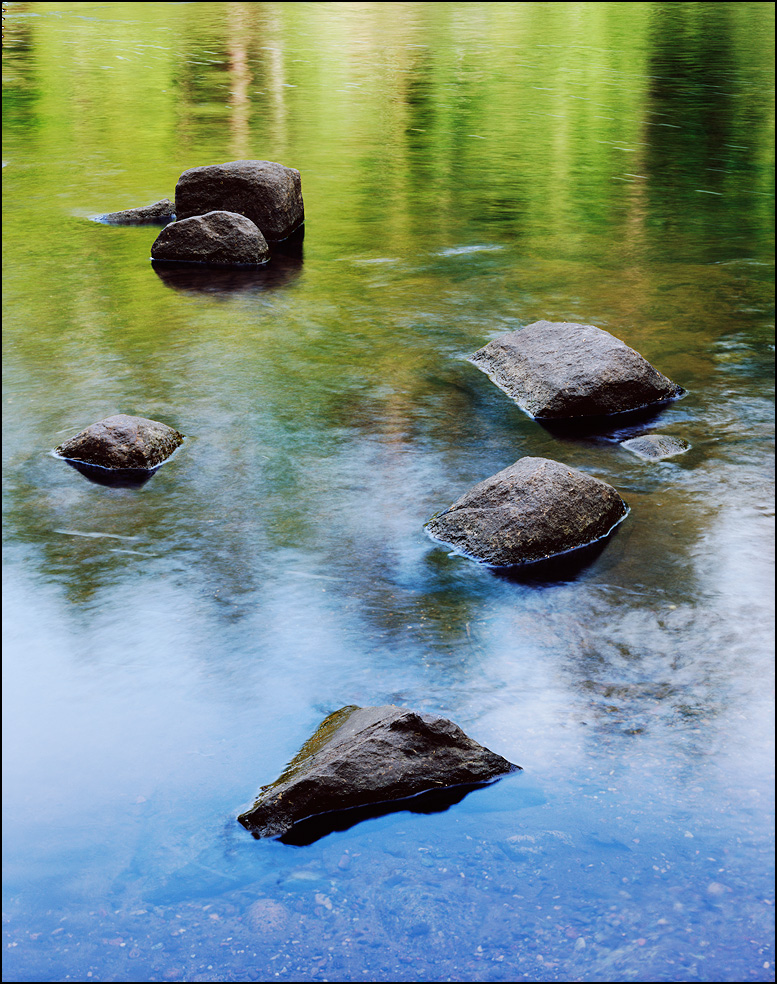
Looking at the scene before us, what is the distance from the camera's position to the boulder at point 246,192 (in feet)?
43.3

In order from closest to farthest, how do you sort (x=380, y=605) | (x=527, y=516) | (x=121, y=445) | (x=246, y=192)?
1. (x=380, y=605)
2. (x=527, y=516)
3. (x=121, y=445)
4. (x=246, y=192)

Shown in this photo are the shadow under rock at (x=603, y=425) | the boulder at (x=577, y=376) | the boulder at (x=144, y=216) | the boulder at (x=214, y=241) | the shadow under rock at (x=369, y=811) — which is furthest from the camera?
the boulder at (x=144, y=216)

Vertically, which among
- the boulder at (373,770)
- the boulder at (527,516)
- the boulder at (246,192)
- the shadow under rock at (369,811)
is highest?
the boulder at (246,192)

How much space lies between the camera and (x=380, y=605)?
6297mm

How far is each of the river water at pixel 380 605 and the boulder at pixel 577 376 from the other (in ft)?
0.98

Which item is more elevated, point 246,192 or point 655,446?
point 246,192

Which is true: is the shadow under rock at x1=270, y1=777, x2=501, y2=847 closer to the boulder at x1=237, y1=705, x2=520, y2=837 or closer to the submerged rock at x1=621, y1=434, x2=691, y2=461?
the boulder at x1=237, y1=705, x2=520, y2=837

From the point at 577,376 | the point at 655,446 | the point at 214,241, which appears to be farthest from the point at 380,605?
the point at 214,241

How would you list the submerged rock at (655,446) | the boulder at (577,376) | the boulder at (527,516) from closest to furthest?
the boulder at (527,516), the submerged rock at (655,446), the boulder at (577,376)

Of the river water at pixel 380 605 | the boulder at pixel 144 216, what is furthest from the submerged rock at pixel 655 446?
the boulder at pixel 144 216

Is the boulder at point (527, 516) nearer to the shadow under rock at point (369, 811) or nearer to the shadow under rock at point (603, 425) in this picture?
the shadow under rock at point (603, 425)

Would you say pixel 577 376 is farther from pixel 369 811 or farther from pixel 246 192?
pixel 246 192

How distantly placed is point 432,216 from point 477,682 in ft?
32.9

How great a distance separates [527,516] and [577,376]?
234cm
